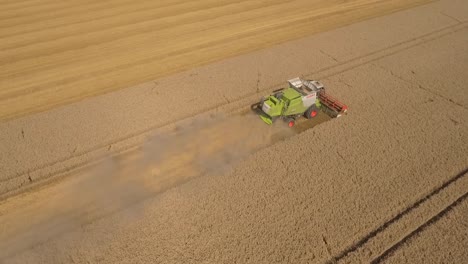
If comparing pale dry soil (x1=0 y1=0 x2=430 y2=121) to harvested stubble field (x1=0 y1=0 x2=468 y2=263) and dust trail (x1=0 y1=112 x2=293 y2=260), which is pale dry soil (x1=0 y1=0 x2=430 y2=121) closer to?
harvested stubble field (x1=0 y1=0 x2=468 y2=263)

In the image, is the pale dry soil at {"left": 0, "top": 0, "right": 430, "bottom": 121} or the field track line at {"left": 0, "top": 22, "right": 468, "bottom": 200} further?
the pale dry soil at {"left": 0, "top": 0, "right": 430, "bottom": 121}

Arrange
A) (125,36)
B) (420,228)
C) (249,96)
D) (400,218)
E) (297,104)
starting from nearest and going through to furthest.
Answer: (420,228) < (400,218) < (297,104) < (249,96) < (125,36)

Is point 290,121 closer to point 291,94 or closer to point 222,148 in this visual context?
point 291,94

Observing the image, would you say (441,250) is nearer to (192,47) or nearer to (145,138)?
(145,138)

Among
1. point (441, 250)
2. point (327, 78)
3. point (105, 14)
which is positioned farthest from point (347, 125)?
point (105, 14)

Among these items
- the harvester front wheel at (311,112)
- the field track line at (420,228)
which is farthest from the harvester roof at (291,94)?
the field track line at (420,228)

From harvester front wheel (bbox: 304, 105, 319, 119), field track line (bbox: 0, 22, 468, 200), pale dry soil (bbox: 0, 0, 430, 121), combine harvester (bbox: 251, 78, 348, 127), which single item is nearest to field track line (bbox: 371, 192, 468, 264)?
combine harvester (bbox: 251, 78, 348, 127)

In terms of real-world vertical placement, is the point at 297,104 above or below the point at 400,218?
above

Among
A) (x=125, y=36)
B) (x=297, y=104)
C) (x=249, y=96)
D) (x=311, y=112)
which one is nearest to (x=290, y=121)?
(x=297, y=104)
